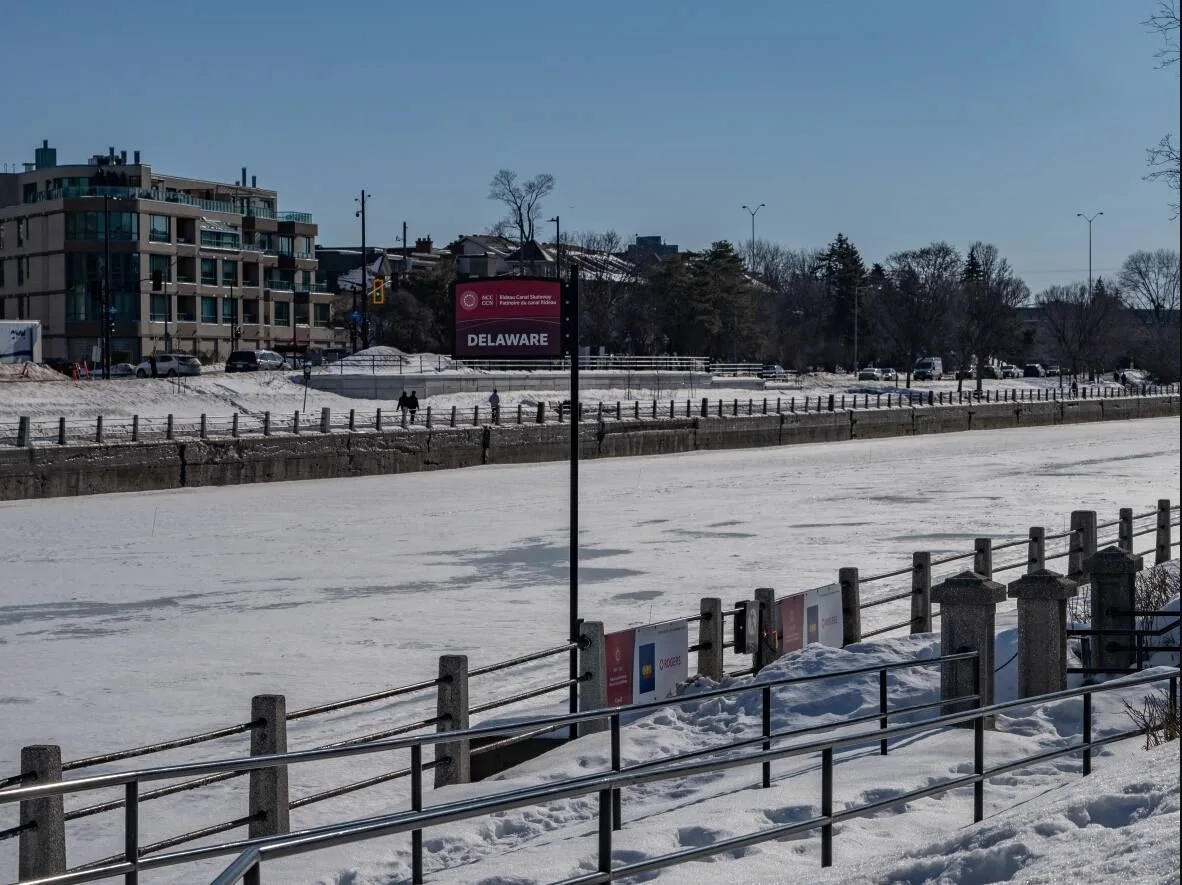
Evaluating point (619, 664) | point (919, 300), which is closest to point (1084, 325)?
point (919, 300)

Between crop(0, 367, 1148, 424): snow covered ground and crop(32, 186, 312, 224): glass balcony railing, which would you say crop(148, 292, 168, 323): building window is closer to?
crop(32, 186, 312, 224): glass balcony railing

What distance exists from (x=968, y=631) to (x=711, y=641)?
316cm

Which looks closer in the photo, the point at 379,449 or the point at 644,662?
the point at 644,662

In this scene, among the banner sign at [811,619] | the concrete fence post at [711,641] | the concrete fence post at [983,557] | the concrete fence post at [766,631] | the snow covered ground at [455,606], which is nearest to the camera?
the snow covered ground at [455,606]

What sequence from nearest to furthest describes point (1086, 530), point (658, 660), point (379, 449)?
1. point (658, 660)
2. point (1086, 530)
3. point (379, 449)

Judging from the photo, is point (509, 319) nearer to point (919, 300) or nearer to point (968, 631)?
point (968, 631)

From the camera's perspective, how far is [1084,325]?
144 meters

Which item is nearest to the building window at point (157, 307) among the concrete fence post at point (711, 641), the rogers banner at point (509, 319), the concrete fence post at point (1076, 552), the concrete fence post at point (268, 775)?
the concrete fence post at point (1076, 552)

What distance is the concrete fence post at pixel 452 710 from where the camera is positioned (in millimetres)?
11922

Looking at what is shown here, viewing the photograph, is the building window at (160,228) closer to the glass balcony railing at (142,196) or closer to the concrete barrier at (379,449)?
the glass balcony railing at (142,196)

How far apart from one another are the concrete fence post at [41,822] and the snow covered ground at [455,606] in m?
1.98

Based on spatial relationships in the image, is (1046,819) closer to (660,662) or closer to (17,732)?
(660,662)

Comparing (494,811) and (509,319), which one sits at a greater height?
(509,319)

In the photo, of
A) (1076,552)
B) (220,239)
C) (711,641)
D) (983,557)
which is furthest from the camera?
(220,239)
